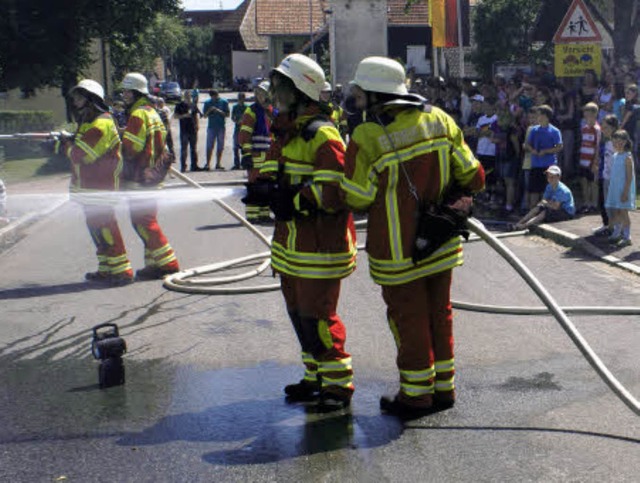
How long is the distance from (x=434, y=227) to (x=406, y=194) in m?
0.23

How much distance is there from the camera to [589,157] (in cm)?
1269

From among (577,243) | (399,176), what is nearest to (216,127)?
(577,243)

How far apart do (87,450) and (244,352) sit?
196cm

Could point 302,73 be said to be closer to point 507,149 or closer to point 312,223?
point 312,223

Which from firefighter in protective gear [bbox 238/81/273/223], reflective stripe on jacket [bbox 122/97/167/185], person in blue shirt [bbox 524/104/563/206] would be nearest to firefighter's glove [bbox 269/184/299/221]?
reflective stripe on jacket [bbox 122/97/167/185]

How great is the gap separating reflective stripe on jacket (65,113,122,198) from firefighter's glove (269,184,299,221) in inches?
165

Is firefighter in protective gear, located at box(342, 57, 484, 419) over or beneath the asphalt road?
over

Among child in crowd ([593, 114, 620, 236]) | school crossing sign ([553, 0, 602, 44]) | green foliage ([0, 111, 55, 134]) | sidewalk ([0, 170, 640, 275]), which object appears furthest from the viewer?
green foliage ([0, 111, 55, 134])

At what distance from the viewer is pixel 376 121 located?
5.22m

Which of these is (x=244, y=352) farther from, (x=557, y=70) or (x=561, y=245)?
(x=557, y=70)

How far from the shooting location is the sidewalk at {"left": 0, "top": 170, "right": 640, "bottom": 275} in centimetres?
1004

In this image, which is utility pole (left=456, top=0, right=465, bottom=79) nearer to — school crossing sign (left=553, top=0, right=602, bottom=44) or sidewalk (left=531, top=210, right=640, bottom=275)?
school crossing sign (left=553, top=0, right=602, bottom=44)

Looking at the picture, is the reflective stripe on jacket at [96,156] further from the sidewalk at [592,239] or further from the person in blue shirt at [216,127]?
the person in blue shirt at [216,127]

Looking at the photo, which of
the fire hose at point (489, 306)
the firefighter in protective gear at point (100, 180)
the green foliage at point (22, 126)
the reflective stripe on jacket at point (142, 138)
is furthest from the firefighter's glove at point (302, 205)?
the green foliage at point (22, 126)
